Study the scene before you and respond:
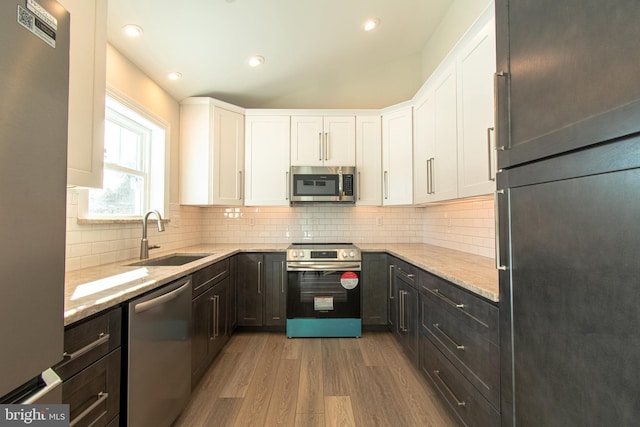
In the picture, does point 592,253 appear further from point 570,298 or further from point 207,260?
point 207,260

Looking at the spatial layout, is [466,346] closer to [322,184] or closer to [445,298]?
[445,298]

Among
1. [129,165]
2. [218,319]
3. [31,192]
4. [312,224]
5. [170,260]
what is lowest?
[218,319]

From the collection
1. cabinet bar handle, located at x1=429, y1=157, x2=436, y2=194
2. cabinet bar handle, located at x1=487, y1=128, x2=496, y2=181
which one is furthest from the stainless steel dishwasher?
cabinet bar handle, located at x1=429, y1=157, x2=436, y2=194

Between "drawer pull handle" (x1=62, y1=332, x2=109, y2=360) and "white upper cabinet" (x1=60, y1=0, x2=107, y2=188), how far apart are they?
64cm

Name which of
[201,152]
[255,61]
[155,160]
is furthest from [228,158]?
[255,61]

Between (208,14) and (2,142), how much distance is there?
75.2 inches

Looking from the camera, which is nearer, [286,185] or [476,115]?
[476,115]

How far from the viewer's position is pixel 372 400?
173 cm

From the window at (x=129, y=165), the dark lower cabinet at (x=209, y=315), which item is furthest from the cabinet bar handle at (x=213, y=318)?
the window at (x=129, y=165)

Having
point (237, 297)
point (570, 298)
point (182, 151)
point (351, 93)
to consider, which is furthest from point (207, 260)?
point (351, 93)

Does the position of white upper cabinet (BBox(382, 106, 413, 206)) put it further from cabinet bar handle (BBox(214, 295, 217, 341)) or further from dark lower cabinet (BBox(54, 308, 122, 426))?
dark lower cabinet (BBox(54, 308, 122, 426))

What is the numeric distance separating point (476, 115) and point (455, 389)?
157 centimetres

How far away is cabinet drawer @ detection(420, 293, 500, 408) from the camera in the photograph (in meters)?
1.09

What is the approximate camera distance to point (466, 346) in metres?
1.30
